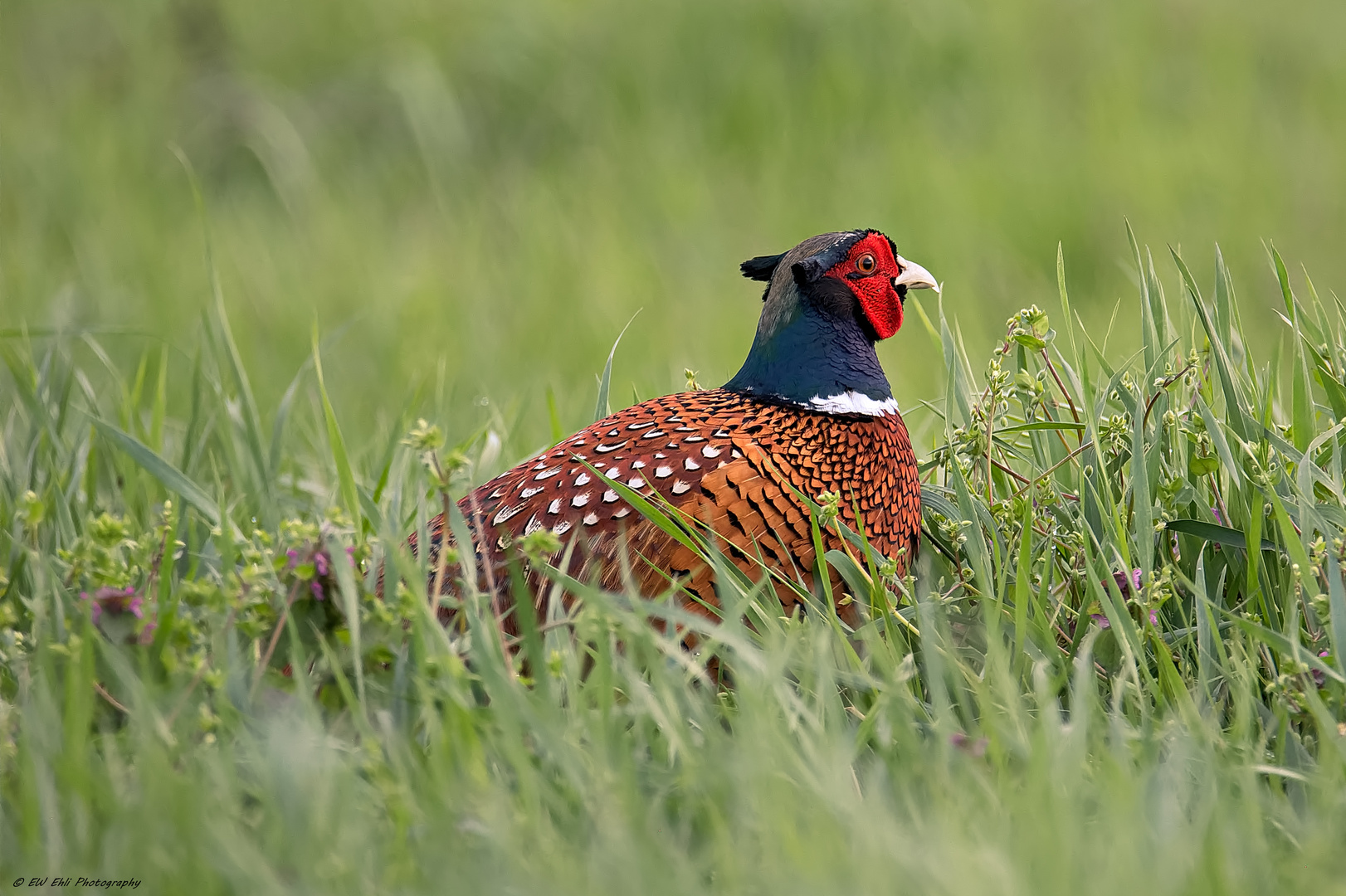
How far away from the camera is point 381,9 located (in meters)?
7.50

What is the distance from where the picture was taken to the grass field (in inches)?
63.4

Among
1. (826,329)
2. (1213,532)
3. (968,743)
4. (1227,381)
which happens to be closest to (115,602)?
(968,743)

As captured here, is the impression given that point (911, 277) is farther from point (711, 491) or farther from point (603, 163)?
point (603, 163)

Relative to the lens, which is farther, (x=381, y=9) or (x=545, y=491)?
(x=381, y=9)

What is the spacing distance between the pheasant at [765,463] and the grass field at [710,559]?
0.33 ft

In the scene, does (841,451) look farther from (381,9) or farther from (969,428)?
(381,9)

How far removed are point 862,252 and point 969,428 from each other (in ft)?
1.38

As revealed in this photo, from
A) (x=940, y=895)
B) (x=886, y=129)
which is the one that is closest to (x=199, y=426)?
(x=940, y=895)

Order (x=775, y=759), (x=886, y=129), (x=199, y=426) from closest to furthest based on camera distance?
(x=775, y=759) < (x=199, y=426) < (x=886, y=129)

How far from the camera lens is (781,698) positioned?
181 centimetres

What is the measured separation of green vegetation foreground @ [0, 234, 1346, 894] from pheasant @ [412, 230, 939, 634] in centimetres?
9

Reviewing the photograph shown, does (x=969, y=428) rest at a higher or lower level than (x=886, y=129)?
lower

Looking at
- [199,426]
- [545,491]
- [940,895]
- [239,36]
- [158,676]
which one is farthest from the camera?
[239,36]

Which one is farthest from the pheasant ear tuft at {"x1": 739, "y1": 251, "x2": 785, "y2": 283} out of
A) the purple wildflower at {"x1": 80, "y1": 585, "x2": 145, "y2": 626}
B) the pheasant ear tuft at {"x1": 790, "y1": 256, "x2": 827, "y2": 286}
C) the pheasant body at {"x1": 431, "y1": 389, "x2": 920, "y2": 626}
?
the purple wildflower at {"x1": 80, "y1": 585, "x2": 145, "y2": 626}
